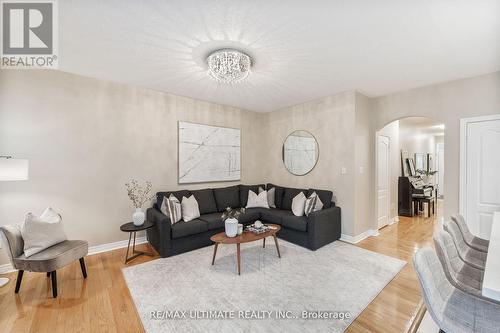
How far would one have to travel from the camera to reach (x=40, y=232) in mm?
2338

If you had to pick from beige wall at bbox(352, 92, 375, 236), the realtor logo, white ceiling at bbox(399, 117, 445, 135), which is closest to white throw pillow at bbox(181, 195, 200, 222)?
the realtor logo

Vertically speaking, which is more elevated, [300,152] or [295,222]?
[300,152]

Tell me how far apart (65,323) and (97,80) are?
3209mm

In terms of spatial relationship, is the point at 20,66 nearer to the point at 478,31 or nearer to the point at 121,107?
the point at 121,107

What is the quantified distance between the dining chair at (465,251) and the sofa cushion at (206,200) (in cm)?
345

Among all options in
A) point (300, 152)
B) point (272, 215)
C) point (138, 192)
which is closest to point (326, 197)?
point (272, 215)

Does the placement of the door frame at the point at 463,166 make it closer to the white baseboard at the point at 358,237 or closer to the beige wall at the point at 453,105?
the beige wall at the point at 453,105

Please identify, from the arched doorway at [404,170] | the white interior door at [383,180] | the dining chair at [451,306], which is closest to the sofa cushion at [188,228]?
the dining chair at [451,306]

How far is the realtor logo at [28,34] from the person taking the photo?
74.5 inches

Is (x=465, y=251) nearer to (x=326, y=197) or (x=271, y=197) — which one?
Answer: (x=326, y=197)

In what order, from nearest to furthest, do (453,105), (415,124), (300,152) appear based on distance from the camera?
1. (453,105)
2. (300,152)
3. (415,124)

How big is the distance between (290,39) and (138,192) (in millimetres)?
3323

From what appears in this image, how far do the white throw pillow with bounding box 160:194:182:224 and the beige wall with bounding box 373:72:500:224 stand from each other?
14.1 ft

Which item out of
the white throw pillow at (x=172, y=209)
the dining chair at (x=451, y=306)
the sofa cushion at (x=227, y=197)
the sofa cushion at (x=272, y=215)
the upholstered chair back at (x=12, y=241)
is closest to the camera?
the dining chair at (x=451, y=306)
